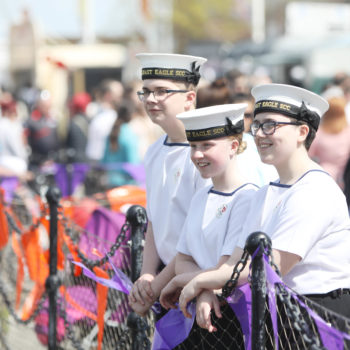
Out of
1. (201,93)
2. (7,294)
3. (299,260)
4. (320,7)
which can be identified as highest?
(320,7)

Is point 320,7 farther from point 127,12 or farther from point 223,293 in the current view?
point 223,293

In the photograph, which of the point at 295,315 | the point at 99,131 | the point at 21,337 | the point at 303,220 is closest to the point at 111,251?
the point at 303,220

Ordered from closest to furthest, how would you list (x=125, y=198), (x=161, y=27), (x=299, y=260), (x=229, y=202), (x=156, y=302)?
(x=299, y=260) → (x=229, y=202) → (x=156, y=302) → (x=125, y=198) → (x=161, y=27)

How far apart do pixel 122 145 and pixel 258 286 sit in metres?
6.27

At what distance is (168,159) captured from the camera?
4004 mm

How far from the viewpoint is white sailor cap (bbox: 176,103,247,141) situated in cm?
343

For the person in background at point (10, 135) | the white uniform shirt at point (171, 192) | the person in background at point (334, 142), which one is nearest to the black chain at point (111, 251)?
the white uniform shirt at point (171, 192)

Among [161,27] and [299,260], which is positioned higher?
[161,27]

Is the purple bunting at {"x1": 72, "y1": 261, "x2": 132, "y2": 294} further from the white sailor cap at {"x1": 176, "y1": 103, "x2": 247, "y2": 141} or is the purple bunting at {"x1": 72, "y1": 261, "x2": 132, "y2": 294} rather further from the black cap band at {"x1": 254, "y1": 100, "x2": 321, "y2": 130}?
the black cap band at {"x1": 254, "y1": 100, "x2": 321, "y2": 130}

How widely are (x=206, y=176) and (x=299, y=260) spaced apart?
0.63 meters

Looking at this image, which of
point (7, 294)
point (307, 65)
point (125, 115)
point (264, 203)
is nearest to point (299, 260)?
point (264, 203)

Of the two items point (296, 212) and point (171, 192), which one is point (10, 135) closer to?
point (171, 192)

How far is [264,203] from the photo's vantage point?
3.25 metres

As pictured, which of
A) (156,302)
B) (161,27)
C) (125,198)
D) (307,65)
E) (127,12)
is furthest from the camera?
(127,12)
